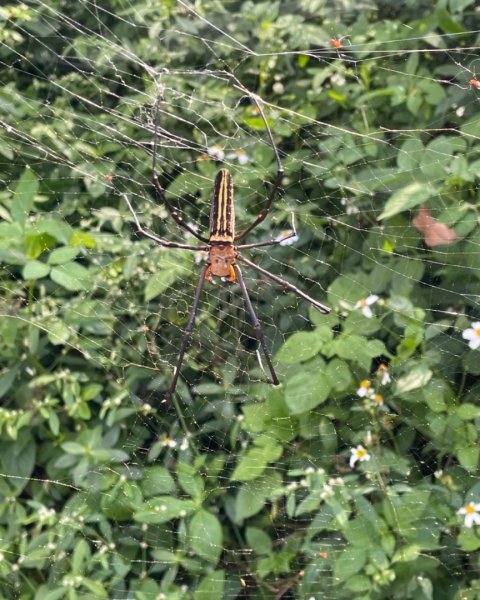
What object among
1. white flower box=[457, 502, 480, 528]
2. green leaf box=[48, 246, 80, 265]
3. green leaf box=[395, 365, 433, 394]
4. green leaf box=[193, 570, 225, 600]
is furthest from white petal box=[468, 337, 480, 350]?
green leaf box=[48, 246, 80, 265]

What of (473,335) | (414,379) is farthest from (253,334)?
(473,335)

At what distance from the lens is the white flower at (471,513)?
1575 mm

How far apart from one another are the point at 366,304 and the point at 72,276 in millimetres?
710

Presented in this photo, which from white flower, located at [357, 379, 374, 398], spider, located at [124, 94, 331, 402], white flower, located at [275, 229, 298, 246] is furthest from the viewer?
white flower, located at [357, 379, 374, 398]

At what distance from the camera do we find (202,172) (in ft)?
6.50

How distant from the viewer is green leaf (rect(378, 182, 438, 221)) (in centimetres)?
160

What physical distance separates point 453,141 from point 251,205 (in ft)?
1.75

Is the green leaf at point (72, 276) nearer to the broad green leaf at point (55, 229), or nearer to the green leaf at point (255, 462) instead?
the broad green leaf at point (55, 229)

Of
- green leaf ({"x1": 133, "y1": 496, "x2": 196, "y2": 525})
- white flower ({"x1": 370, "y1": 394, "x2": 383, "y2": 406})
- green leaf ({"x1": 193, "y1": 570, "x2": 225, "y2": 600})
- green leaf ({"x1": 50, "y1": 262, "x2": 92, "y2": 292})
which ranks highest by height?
green leaf ({"x1": 50, "y1": 262, "x2": 92, "y2": 292})

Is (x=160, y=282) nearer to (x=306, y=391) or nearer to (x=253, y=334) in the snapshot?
(x=253, y=334)

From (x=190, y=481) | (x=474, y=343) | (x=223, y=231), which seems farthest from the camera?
(x=190, y=481)

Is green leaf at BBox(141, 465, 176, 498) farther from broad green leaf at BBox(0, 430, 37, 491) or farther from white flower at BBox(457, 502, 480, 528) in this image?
white flower at BBox(457, 502, 480, 528)

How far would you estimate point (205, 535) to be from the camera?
1.72m

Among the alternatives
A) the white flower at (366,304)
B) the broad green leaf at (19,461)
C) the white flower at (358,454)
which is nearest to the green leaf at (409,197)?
the white flower at (366,304)
